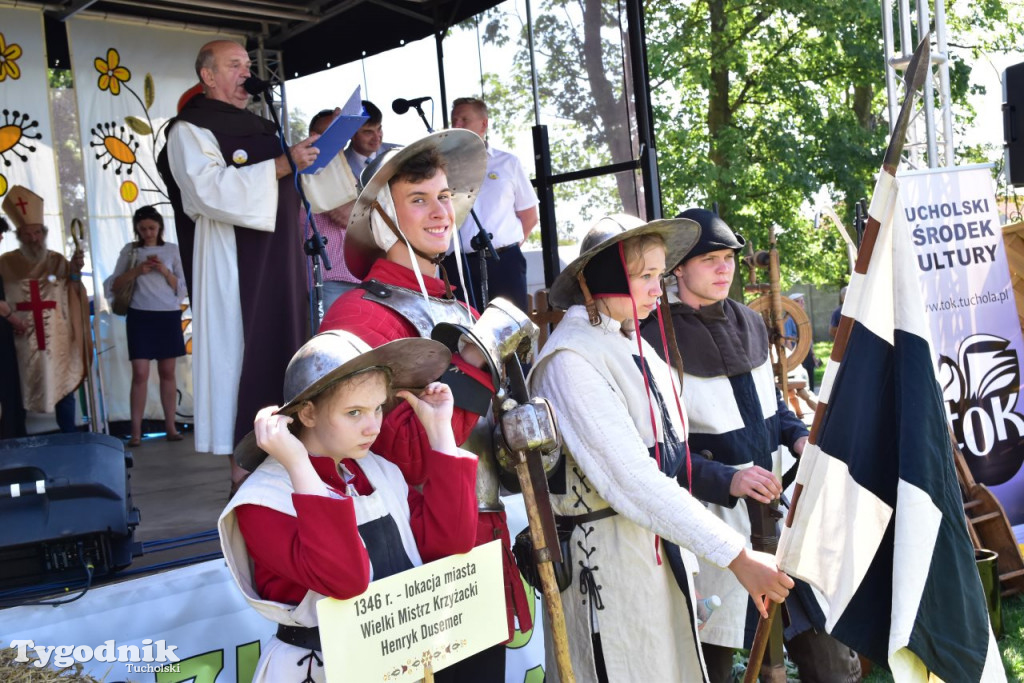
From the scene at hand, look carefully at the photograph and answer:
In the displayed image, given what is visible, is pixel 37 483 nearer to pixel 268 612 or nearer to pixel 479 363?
pixel 268 612

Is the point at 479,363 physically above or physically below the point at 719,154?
below

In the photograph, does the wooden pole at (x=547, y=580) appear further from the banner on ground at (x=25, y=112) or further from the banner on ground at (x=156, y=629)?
the banner on ground at (x=25, y=112)

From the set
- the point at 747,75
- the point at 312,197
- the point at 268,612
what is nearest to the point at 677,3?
the point at 747,75

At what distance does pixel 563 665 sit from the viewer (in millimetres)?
2227

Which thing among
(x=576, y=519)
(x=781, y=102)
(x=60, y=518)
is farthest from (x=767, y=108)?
(x=60, y=518)

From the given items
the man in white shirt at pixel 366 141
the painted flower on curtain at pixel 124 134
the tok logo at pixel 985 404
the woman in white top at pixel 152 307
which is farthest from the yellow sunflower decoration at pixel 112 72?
the tok logo at pixel 985 404

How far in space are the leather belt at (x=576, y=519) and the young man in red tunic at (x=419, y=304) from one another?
0.15 m

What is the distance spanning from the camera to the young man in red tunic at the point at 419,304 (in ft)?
7.36

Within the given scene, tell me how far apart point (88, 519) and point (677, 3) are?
13.8m

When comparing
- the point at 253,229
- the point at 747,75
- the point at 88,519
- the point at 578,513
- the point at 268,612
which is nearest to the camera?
the point at 268,612

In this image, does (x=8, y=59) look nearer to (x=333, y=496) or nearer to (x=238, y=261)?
(x=238, y=261)

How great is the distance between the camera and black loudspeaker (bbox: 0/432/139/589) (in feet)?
9.75

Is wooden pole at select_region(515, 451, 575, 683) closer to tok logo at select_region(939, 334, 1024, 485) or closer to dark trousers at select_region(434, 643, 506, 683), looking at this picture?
dark trousers at select_region(434, 643, 506, 683)

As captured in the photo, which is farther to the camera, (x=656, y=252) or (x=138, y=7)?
(x=138, y=7)
